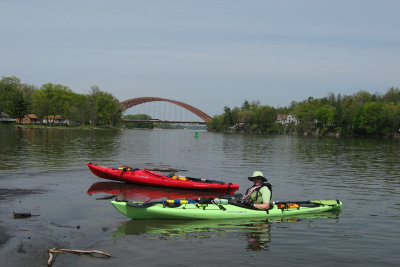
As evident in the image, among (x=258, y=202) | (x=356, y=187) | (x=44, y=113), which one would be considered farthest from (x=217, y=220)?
(x=44, y=113)

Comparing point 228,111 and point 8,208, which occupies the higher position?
point 228,111

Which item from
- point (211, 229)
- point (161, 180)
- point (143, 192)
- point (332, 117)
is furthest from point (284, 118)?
point (211, 229)

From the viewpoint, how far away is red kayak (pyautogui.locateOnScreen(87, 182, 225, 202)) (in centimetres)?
1675

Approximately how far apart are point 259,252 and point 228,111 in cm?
16009

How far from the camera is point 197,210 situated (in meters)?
12.2

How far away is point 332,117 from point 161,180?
10382cm

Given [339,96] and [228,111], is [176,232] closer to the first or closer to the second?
[339,96]

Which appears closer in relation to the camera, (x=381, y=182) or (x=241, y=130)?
(x=381, y=182)

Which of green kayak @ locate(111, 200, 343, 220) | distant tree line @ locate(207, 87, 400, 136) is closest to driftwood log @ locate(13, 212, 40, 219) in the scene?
green kayak @ locate(111, 200, 343, 220)

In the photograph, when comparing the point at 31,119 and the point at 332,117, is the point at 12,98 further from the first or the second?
the point at 332,117

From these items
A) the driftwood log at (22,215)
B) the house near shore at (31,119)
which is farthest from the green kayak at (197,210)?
the house near shore at (31,119)

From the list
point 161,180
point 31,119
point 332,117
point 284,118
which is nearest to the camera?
point 161,180

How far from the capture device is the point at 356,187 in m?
19.7

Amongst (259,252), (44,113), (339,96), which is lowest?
(259,252)
